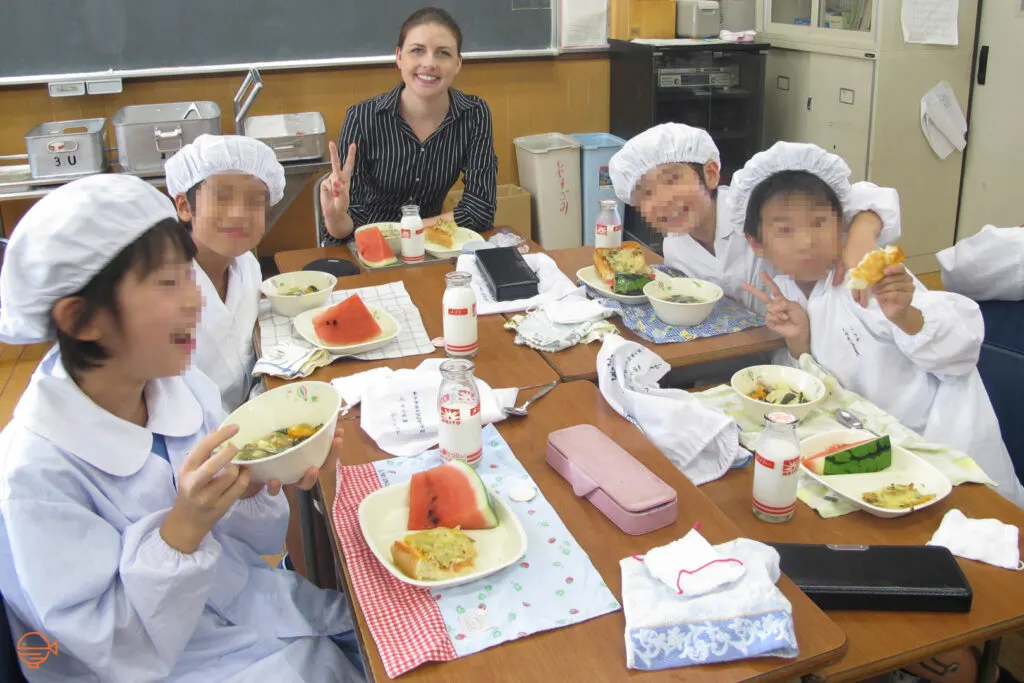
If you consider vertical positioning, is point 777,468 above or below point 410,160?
below

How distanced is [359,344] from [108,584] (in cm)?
96

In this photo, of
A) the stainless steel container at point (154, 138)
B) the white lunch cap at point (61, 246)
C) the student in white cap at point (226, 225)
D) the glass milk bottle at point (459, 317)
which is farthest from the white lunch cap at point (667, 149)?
the stainless steel container at point (154, 138)

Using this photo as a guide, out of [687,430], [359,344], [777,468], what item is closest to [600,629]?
[777,468]

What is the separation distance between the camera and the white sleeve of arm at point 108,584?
1.19m

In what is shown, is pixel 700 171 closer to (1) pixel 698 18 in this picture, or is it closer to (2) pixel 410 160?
(2) pixel 410 160

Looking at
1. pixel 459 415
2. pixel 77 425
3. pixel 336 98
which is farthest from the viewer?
pixel 336 98

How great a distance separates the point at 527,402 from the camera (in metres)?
1.83

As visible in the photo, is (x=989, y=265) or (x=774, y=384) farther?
(x=989, y=265)

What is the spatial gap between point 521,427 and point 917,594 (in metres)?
0.77

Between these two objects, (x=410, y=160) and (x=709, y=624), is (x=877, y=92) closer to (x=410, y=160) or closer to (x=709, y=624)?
(x=410, y=160)

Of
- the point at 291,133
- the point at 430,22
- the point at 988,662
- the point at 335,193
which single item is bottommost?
the point at 988,662

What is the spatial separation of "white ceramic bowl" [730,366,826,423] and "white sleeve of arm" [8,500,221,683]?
1128mm

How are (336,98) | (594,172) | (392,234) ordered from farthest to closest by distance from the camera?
(594,172)
(336,98)
(392,234)

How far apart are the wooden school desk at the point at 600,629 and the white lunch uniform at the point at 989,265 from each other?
1.28 meters
